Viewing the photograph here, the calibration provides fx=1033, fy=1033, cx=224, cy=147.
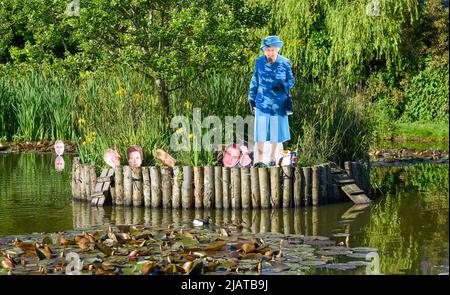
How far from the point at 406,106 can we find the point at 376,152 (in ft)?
21.7

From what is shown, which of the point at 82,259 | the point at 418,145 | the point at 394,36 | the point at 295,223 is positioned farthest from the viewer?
the point at 394,36

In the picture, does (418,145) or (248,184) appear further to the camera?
(418,145)

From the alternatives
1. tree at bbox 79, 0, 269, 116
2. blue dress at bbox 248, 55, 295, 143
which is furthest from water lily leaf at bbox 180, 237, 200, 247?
tree at bbox 79, 0, 269, 116

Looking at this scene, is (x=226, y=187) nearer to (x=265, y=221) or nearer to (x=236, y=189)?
(x=236, y=189)

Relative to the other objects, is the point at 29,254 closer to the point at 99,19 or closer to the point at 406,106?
the point at 99,19

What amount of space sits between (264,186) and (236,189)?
1.24 feet

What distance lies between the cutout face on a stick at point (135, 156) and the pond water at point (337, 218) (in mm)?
720

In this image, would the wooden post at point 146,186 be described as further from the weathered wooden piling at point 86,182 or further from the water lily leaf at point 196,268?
the water lily leaf at point 196,268

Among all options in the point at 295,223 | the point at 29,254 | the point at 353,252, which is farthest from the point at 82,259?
the point at 295,223

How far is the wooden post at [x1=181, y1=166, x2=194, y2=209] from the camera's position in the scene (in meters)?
13.9

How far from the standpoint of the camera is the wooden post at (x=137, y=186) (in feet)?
46.4

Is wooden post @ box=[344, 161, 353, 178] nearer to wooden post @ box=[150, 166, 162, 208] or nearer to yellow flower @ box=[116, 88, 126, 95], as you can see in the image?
wooden post @ box=[150, 166, 162, 208]

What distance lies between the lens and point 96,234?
36.3ft
